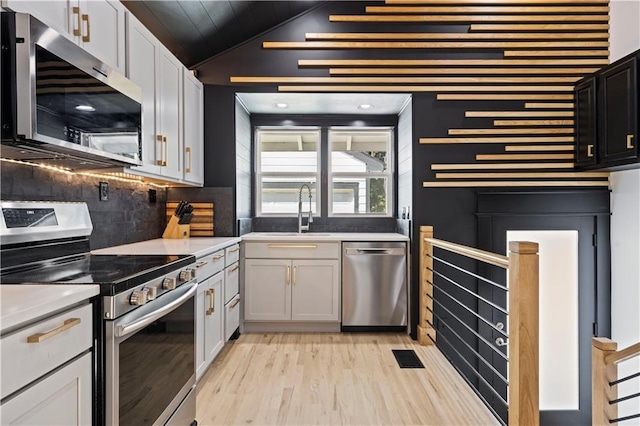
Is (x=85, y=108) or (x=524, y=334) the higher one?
(x=85, y=108)

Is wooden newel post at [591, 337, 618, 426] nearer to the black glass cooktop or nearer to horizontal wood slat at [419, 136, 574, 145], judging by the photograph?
horizontal wood slat at [419, 136, 574, 145]

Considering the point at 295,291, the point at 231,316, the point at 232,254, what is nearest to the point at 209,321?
the point at 231,316

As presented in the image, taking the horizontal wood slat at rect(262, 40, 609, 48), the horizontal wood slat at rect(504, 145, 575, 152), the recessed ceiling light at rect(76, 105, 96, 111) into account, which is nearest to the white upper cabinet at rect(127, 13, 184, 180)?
the recessed ceiling light at rect(76, 105, 96, 111)

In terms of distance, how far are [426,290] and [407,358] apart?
2.14ft

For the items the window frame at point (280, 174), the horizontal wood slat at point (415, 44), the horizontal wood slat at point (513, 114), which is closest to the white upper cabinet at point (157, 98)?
the horizontal wood slat at point (415, 44)

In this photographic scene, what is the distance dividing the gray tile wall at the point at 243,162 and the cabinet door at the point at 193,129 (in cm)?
34

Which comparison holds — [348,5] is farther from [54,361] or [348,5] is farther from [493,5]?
[54,361]

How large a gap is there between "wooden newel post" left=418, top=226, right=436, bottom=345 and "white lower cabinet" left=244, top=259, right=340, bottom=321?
2.55 feet

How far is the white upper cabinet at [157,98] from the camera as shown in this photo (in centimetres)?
233

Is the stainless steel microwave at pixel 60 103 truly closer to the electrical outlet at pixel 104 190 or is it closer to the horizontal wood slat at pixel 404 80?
the electrical outlet at pixel 104 190

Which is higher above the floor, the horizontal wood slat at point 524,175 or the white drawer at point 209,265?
the horizontal wood slat at point 524,175

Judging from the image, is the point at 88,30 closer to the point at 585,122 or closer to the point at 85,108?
the point at 85,108

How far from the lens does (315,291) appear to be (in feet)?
11.7

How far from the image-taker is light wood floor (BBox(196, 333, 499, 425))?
7.14 feet
